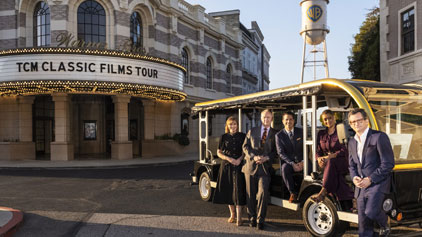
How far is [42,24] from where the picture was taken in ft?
64.7

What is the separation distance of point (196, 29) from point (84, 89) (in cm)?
1198

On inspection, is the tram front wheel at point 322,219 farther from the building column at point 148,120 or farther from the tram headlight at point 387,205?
the building column at point 148,120

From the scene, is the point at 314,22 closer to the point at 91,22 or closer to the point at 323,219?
the point at 91,22

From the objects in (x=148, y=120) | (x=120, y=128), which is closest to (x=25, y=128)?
(x=120, y=128)

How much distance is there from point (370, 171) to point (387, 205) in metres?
0.70

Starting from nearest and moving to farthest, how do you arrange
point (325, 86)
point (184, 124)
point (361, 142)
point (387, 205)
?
point (361, 142) → point (387, 205) → point (325, 86) → point (184, 124)

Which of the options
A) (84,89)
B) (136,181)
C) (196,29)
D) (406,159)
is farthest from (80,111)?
(406,159)

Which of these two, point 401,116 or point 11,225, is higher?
point 401,116

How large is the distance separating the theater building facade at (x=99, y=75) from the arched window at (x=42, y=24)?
0.06 metres

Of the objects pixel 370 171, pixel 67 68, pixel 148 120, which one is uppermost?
pixel 67 68

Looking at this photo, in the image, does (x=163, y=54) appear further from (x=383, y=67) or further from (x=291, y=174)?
(x=291, y=174)

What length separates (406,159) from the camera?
16.3 ft

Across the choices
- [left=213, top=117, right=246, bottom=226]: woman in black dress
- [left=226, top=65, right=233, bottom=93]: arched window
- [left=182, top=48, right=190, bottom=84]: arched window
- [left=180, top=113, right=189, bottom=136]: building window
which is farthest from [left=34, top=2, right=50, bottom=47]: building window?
[left=226, top=65, right=233, bottom=93]: arched window

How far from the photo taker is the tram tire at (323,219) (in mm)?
5035
